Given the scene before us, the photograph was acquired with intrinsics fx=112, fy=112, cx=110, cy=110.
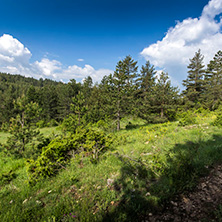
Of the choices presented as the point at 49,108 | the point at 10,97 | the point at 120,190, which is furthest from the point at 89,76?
the point at 120,190

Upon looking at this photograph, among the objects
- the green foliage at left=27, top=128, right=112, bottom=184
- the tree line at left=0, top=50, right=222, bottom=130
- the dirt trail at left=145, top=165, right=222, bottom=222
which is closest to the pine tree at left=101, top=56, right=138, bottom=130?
the tree line at left=0, top=50, right=222, bottom=130

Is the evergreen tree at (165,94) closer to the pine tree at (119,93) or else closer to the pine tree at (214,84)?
the pine tree at (119,93)

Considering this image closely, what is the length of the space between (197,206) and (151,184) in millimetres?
1259

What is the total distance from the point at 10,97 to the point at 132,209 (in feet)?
163

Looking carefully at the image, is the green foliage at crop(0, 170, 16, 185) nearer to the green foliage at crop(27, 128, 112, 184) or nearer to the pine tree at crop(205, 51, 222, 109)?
the green foliage at crop(27, 128, 112, 184)

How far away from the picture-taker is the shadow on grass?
8.95 feet

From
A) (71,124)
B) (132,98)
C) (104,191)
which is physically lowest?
(104,191)

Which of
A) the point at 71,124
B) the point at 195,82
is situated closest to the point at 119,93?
the point at 71,124

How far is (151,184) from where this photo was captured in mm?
3582

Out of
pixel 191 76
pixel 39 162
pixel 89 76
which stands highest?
pixel 89 76

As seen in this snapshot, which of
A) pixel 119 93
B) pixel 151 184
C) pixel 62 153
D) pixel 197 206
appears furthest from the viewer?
pixel 119 93

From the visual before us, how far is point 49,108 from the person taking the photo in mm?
40375

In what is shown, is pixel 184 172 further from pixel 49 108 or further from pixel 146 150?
pixel 49 108

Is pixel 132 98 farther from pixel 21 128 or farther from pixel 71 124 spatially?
pixel 21 128
